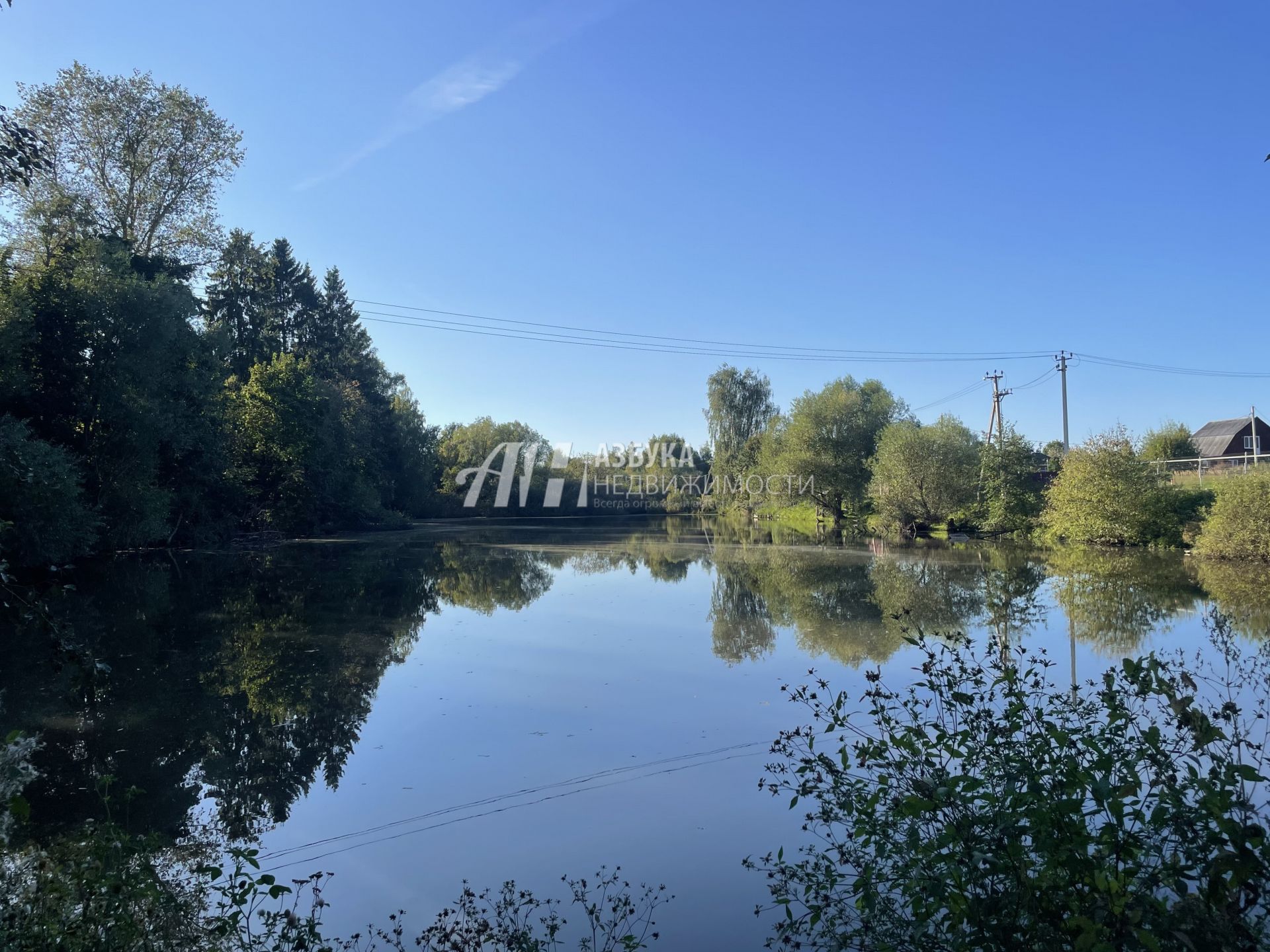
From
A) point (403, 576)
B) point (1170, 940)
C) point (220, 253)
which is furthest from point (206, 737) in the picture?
point (220, 253)

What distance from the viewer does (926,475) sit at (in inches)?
1200

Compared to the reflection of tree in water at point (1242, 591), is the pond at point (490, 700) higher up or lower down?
lower down

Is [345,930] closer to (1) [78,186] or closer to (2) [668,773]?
(2) [668,773]

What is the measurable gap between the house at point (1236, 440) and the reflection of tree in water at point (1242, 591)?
107 feet

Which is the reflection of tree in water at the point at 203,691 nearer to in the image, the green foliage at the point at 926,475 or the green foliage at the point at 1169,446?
the green foliage at the point at 926,475

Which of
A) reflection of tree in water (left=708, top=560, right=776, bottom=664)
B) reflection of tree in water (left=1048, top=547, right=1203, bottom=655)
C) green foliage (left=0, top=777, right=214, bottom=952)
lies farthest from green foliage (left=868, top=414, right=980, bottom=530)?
green foliage (left=0, top=777, right=214, bottom=952)

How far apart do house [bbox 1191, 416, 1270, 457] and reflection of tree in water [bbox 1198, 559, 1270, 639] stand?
32719 mm

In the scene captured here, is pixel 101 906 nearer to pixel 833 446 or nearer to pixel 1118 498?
pixel 1118 498

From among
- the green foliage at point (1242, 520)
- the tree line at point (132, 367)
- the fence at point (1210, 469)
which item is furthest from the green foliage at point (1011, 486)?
the tree line at point (132, 367)

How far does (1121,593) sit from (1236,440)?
4122 cm

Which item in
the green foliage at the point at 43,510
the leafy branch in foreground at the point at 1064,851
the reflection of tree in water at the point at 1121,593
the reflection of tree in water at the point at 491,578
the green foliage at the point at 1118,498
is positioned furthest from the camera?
the green foliage at the point at 1118,498

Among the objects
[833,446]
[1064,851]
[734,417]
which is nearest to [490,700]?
[1064,851]

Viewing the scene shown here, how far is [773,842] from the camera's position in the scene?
14.2ft

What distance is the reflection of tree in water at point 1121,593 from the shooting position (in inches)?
383
